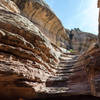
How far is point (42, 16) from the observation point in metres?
15.2

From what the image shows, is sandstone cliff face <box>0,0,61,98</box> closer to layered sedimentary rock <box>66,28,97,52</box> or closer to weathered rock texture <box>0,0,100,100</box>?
weathered rock texture <box>0,0,100,100</box>

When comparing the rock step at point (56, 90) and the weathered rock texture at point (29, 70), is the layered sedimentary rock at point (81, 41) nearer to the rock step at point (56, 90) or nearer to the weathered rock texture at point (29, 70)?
the weathered rock texture at point (29, 70)

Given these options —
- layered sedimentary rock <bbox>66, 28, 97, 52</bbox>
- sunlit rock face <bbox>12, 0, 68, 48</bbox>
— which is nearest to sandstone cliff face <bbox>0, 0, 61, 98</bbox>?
sunlit rock face <bbox>12, 0, 68, 48</bbox>

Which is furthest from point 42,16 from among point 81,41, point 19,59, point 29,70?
point 81,41

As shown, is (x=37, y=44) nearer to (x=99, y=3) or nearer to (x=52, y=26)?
(x=99, y=3)

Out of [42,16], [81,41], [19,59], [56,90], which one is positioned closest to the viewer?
[19,59]

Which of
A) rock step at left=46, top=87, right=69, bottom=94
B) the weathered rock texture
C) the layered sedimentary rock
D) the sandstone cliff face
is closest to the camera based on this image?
the sandstone cliff face

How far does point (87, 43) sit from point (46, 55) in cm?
1866

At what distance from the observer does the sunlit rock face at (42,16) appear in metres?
13.6

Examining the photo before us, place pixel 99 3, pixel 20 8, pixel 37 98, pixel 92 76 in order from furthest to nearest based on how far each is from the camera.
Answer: pixel 20 8 < pixel 99 3 < pixel 37 98 < pixel 92 76

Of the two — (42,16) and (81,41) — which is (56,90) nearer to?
(42,16)

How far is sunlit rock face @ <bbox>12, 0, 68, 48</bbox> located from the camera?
44.7 feet

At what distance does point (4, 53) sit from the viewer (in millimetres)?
4484

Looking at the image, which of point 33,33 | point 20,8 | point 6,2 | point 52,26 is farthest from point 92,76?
point 52,26
